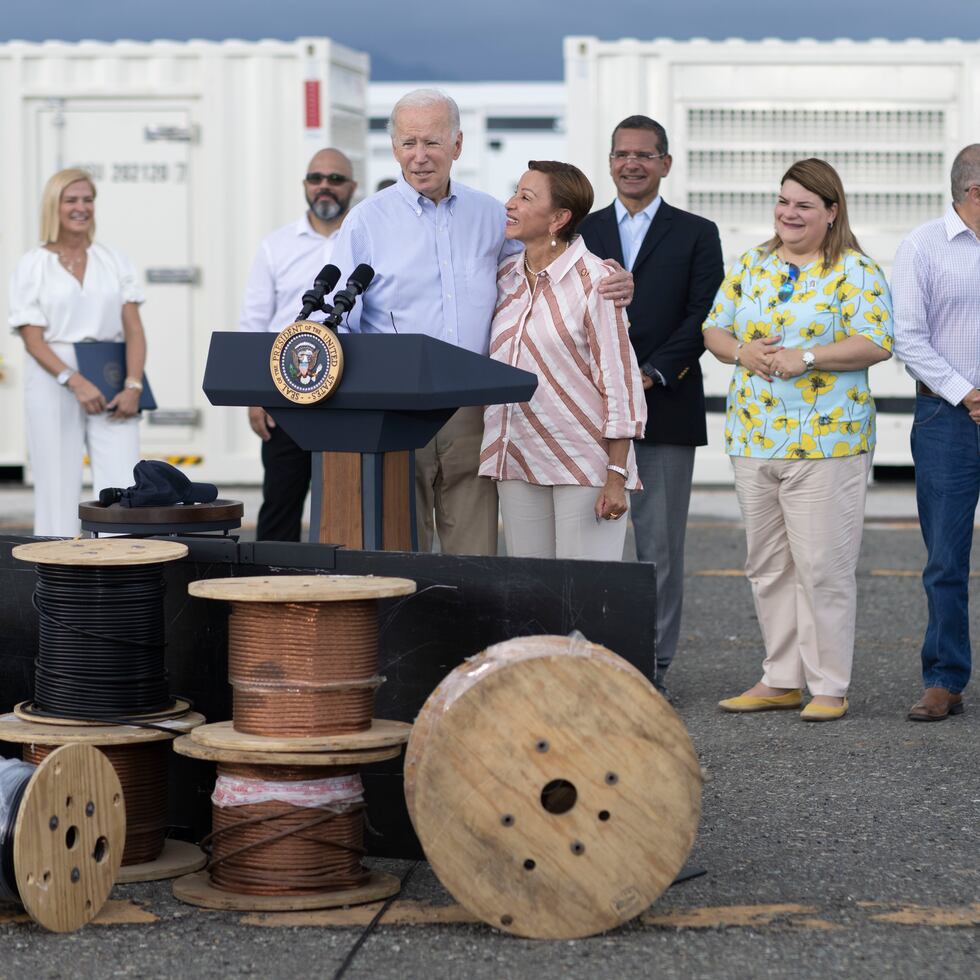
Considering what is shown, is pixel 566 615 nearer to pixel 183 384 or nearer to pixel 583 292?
pixel 583 292

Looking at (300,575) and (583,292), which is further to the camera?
(583,292)

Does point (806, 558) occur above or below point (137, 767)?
above

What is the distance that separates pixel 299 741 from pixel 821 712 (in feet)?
8.90

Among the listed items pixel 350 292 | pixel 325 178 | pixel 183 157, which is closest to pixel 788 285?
pixel 350 292

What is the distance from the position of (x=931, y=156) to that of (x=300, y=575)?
9.58m

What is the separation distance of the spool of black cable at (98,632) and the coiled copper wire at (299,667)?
38cm

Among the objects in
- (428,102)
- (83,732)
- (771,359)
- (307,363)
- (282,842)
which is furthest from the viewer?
(771,359)

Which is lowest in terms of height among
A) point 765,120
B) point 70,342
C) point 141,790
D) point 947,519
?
point 141,790

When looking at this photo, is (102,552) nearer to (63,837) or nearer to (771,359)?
(63,837)

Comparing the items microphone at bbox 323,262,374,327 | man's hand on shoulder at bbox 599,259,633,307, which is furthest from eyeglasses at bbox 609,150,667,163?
microphone at bbox 323,262,374,327

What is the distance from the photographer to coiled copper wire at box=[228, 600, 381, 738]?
4.36 metres

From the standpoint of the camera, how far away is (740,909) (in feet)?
14.3

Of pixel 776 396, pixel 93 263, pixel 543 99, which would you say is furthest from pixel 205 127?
pixel 543 99

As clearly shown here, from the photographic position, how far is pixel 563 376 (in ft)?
18.7
